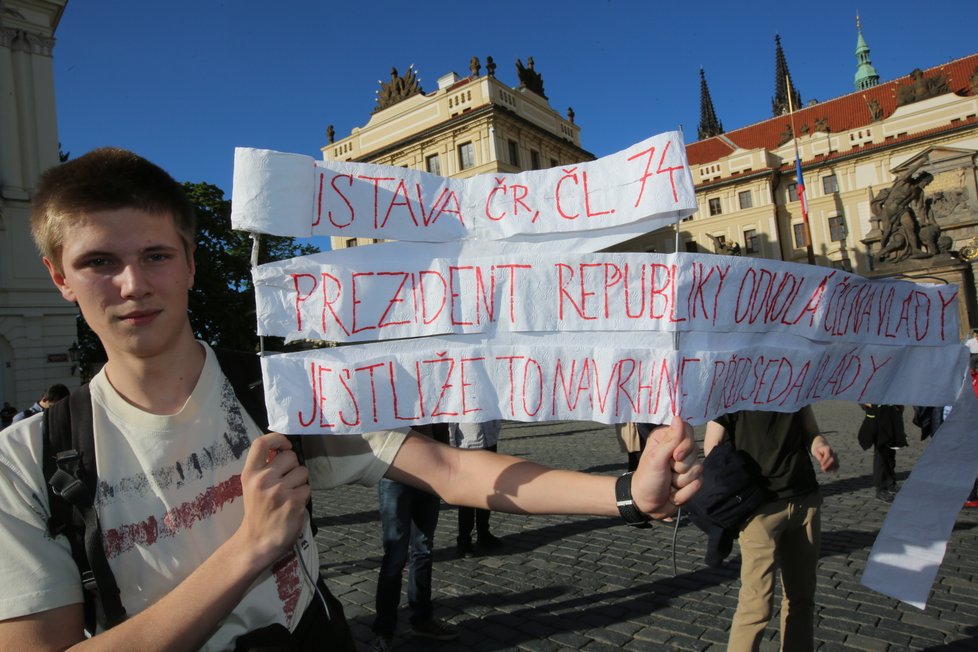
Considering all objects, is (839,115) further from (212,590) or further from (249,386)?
(212,590)

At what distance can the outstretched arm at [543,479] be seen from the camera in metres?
1.43

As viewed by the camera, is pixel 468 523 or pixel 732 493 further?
pixel 468 523

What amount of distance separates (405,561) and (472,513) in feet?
5.37

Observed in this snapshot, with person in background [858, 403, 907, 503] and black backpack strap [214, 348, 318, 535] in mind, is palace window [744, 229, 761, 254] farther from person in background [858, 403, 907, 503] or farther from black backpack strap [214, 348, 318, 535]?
black backpack strap [214, 348, 318, 535]

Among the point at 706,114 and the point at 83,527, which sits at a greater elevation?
the point at 706,114

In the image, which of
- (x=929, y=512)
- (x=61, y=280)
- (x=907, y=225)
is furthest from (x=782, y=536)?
(x=907, y=225)

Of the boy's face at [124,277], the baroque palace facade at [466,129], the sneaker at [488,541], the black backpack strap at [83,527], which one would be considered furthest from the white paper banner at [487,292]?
the baroque palace facade at [466,129]

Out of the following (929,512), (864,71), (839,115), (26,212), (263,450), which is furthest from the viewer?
(864,71)

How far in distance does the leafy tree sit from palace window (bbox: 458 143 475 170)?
33.8ft

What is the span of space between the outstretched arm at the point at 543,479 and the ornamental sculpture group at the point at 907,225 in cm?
2746

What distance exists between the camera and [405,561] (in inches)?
152

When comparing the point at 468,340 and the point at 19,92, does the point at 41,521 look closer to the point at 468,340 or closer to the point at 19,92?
the point at 468,340

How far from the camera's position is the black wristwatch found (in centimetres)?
145

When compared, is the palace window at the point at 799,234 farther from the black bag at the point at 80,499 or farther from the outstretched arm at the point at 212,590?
the black bag at the point at 80,499
